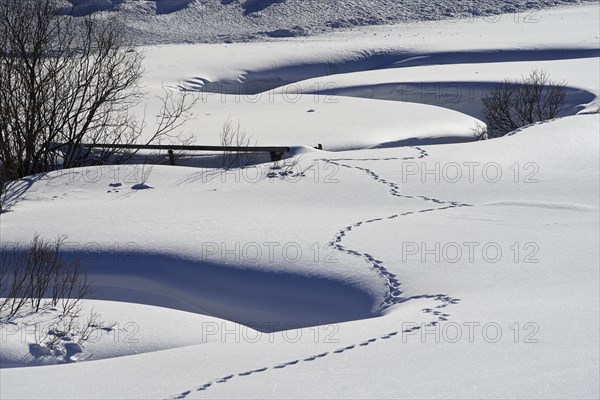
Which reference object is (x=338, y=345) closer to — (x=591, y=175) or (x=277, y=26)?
(x=591, y=175)

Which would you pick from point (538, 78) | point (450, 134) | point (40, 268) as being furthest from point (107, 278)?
point (538, 78)

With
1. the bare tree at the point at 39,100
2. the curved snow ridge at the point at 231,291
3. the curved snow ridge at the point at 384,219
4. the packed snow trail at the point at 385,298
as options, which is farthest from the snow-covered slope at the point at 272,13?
the curved snow ridge at the point at 231,291

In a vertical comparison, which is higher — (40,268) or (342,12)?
(342,12)

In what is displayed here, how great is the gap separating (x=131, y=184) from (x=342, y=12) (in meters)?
31.1

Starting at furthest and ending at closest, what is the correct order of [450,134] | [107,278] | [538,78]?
1. [538,78]
2. [450,134]
3. [107,278]

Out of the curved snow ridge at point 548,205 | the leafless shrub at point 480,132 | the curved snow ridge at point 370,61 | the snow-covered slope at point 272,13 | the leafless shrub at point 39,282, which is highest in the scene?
the snow-covered slope at point 272,13

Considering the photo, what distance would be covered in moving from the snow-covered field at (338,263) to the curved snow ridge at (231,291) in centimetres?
2

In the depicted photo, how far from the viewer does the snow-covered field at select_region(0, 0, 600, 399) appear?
654 centimetres


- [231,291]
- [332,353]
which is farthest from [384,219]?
[332,353]

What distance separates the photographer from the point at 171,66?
28.0m

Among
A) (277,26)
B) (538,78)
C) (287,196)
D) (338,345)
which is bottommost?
(338,345)

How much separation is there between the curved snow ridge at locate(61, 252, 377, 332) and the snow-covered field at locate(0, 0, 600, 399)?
20 millimetres

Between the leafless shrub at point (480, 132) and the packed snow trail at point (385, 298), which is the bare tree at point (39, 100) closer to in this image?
the packed snow trail at point (385, 298)

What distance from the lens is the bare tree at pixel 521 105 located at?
20.3m
